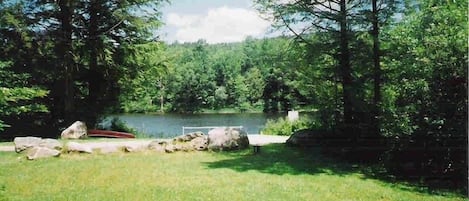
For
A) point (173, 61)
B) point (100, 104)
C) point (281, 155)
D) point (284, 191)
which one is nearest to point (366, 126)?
point (281, 155)

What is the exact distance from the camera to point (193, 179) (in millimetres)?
9320

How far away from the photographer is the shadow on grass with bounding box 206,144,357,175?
1055 cm

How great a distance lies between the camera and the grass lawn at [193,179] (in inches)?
313

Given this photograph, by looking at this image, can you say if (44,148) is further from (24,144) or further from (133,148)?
(133,148)

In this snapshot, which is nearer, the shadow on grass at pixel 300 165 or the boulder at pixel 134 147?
the shadow on grass at pixel 300 165

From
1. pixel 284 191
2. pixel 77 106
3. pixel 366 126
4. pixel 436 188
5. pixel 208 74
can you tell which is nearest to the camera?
pixel 284 191

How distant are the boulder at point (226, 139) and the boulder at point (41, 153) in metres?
4.28

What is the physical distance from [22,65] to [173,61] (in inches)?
263

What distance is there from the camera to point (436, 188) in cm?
887

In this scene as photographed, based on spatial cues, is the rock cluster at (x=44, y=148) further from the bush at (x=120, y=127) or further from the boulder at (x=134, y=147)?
the bush at (x=120, y=127)

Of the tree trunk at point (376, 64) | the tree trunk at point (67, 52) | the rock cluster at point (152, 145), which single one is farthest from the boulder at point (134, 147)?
the tree trunk at point (67, 52)

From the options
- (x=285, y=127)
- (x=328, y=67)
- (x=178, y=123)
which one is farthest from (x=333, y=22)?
(x=178, y=123)

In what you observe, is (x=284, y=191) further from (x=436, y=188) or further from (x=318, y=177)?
(x=436, y=188)

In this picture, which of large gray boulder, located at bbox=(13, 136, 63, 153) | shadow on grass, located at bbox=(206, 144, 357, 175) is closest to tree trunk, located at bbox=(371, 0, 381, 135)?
shadow on grass, located at bbox=(206, 144, 357, 175)
